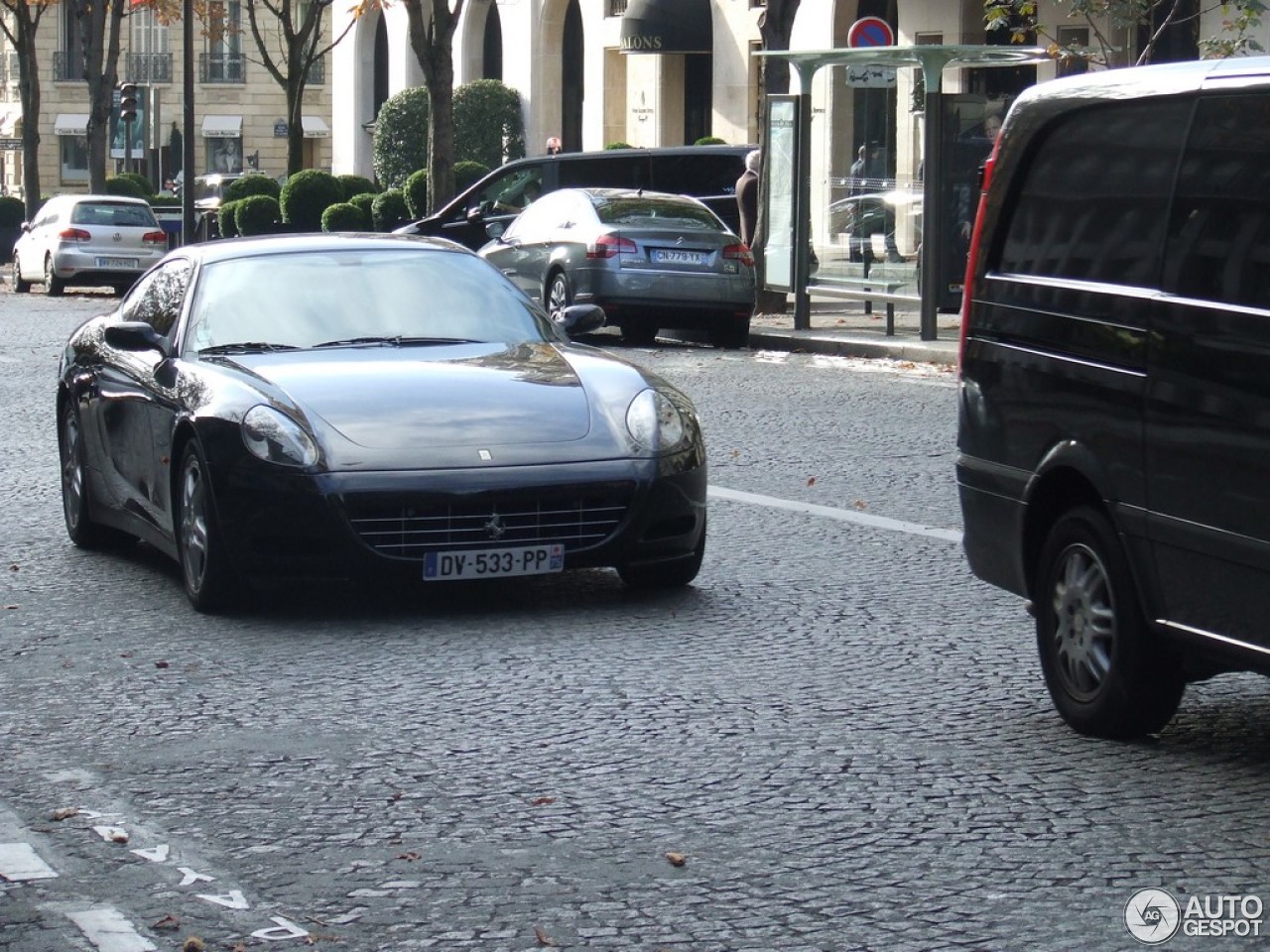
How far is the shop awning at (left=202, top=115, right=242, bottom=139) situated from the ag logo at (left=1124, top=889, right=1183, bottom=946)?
9093 centimetres

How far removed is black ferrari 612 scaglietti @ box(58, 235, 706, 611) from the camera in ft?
27.8

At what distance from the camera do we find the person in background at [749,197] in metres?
27.5

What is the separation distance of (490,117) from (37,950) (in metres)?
48.7

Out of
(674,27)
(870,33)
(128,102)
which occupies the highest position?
(674,27)

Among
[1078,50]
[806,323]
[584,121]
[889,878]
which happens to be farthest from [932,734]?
[584,121]

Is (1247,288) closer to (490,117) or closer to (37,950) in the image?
(37,950)

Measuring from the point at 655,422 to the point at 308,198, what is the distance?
3485 centimetres

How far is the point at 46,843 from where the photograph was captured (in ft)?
18.0

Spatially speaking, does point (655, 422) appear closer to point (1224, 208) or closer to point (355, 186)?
point (1224, 208)

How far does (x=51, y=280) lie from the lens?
37.1 m

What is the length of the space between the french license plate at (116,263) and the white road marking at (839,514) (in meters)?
25.9

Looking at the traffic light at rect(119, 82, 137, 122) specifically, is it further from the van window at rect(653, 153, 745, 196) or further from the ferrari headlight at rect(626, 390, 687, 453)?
the ferrari headlight at rect(626, 390, 687, 453)

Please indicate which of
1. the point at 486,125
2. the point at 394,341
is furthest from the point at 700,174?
the point at 394,341

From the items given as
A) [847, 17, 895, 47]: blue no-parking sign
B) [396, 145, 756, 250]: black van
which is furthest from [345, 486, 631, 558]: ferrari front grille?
[396, 145, 756, 250]: black van
